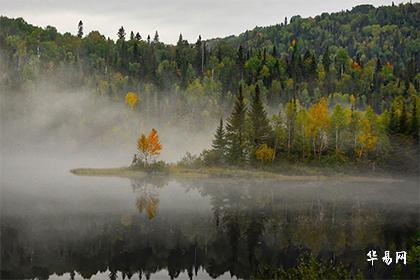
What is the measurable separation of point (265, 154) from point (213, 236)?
6596cm

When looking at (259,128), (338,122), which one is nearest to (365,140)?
(338,122)

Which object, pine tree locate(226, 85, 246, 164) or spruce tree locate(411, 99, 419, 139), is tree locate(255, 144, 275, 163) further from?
spruce tree locate(411, 99, 419, 139)

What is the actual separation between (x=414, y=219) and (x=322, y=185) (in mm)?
40815

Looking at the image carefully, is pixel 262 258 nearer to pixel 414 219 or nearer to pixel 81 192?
pixel 414 219

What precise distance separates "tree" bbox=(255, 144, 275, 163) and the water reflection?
31.7 meters

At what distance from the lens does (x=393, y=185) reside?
118m

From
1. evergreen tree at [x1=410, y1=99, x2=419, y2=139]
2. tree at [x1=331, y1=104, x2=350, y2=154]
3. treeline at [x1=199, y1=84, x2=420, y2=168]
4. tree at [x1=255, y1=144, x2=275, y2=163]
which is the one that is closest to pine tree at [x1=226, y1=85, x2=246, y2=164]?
treeline at [x1=199, y1=84, x2=420, y2=168]

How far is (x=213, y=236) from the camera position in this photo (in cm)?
6419

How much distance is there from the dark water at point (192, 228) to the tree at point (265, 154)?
57.4ft

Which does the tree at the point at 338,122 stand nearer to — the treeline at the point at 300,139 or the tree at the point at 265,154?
the treeline at the point at 300,139

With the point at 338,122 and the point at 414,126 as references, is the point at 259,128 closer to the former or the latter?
the point at 338,122

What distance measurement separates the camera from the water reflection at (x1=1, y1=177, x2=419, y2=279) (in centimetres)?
5122

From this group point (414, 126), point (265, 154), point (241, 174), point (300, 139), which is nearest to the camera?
point (241, 174)

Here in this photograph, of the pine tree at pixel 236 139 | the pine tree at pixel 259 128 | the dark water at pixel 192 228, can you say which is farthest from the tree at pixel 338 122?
the dark water at pixel 192 228
